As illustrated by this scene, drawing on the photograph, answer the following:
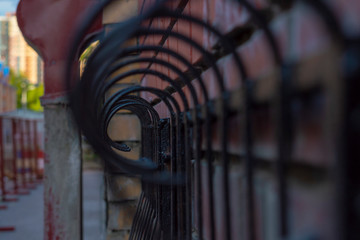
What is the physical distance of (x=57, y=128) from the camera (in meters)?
2.00

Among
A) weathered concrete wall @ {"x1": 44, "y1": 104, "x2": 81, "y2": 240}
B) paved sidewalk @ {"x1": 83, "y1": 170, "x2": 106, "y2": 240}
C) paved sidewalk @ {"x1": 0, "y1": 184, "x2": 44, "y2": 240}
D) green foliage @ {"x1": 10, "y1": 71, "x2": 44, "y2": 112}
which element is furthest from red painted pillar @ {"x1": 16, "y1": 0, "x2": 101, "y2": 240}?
green foliage @ {"x1": 10, "y1": 71, "x2": 44, "y2": 112}

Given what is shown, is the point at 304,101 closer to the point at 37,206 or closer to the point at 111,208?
the point at 111,208

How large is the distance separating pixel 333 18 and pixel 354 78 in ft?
0.19

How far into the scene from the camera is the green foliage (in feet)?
111

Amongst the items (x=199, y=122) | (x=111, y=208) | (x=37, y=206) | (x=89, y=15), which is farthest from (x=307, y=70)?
(x=37, y=206)

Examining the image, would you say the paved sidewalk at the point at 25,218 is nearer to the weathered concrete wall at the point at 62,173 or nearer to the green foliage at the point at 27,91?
the weathered concrete wall at the point at 62,173

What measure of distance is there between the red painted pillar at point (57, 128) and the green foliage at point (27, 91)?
33269mm

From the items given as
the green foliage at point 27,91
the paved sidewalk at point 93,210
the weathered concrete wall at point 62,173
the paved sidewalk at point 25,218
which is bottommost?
the paved sidewalk at point 25,218

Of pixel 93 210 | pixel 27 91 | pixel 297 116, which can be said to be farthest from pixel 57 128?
pixel 27 91

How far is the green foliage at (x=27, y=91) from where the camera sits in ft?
111

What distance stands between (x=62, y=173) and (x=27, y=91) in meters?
36.2

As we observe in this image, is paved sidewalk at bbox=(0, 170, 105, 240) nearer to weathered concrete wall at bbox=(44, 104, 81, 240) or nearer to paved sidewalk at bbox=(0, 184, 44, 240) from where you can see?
paved sidewalk at bbox=(0, 184, 44, 240)

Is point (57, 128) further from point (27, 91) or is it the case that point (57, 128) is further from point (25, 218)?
point (27, 91)

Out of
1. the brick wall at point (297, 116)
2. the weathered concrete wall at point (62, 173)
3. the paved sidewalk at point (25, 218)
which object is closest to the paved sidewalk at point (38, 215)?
the paved sidewalk at point (25, 218)
